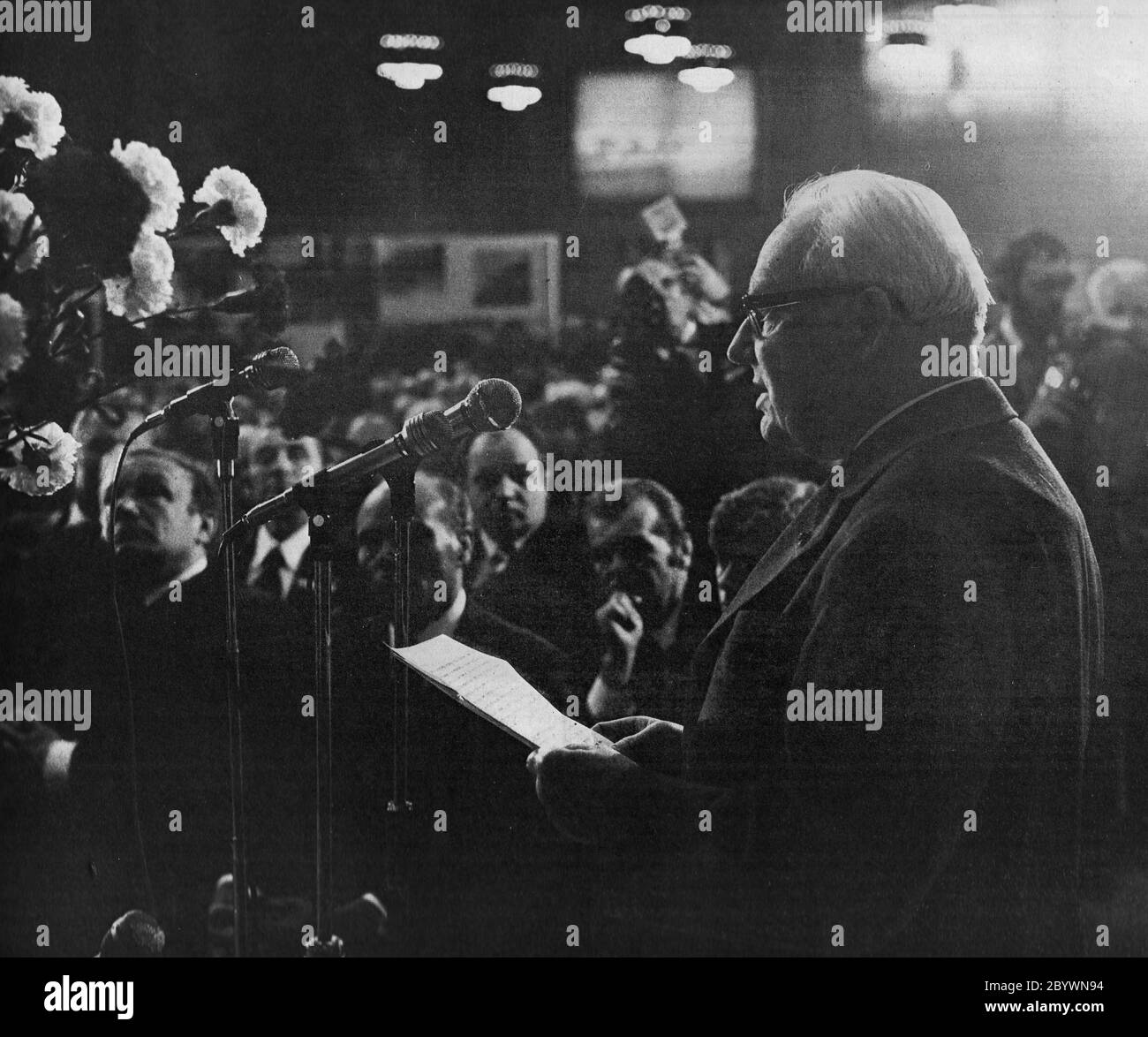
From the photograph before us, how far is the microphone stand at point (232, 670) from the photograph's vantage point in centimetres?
237

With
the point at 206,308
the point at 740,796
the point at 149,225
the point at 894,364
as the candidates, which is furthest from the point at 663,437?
the point at 149,225

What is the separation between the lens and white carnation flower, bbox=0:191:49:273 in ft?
7.78

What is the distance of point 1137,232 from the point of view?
237cm

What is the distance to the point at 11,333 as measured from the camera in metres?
2.38

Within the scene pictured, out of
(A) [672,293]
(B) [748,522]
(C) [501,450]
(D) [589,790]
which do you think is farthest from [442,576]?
(A) [672,293]

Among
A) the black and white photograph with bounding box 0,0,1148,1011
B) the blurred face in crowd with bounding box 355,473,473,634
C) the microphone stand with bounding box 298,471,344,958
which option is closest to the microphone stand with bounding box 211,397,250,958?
the black and white photograph with bounding box 0,0,1148,1011

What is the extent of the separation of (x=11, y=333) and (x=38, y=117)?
1.48ft

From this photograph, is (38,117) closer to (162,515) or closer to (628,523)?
(162,515)

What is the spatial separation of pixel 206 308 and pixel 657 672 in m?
1.20

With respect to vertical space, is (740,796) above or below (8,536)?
below

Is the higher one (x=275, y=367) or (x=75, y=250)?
(x=75, y=250)

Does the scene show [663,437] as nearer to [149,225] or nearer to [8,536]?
[149,225]
